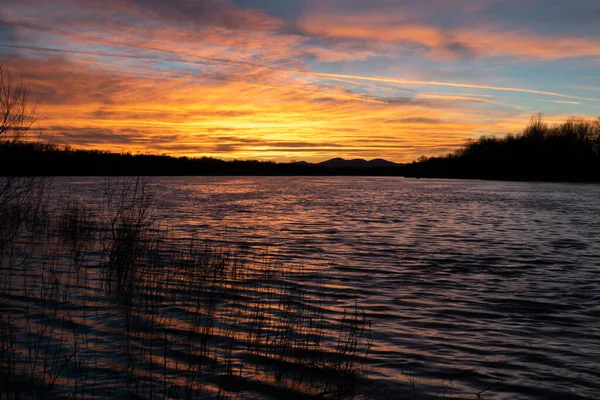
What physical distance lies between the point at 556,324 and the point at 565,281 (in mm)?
4702

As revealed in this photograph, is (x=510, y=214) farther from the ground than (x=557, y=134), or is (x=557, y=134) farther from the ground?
(x=557, y=134)

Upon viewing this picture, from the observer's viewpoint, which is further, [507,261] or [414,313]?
[507,261]

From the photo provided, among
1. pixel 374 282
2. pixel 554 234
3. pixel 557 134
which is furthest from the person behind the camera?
pixel 557 134

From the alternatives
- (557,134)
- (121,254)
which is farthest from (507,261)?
(557,134)

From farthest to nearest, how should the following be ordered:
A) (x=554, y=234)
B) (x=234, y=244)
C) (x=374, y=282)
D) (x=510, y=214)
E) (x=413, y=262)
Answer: (x=510, y=214)
(x=554, y=234)
(x=234, y=244)
(x=413, y=262)
(x=374, y=282)

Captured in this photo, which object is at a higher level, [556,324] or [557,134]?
[557,134]

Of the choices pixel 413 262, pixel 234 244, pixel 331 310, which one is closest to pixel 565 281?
pixel 413 262

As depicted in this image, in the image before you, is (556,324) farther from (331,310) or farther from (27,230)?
(27,230)

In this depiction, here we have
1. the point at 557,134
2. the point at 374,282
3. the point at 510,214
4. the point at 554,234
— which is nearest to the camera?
the point at 374,282

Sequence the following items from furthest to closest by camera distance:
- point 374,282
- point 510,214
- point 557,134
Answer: point 557,134 → point 510,214 → point 374,282

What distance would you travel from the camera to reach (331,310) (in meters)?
10.1

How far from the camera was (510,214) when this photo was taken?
36.0 m

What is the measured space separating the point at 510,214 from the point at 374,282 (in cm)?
2703

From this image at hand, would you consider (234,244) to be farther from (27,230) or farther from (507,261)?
(507,261)
